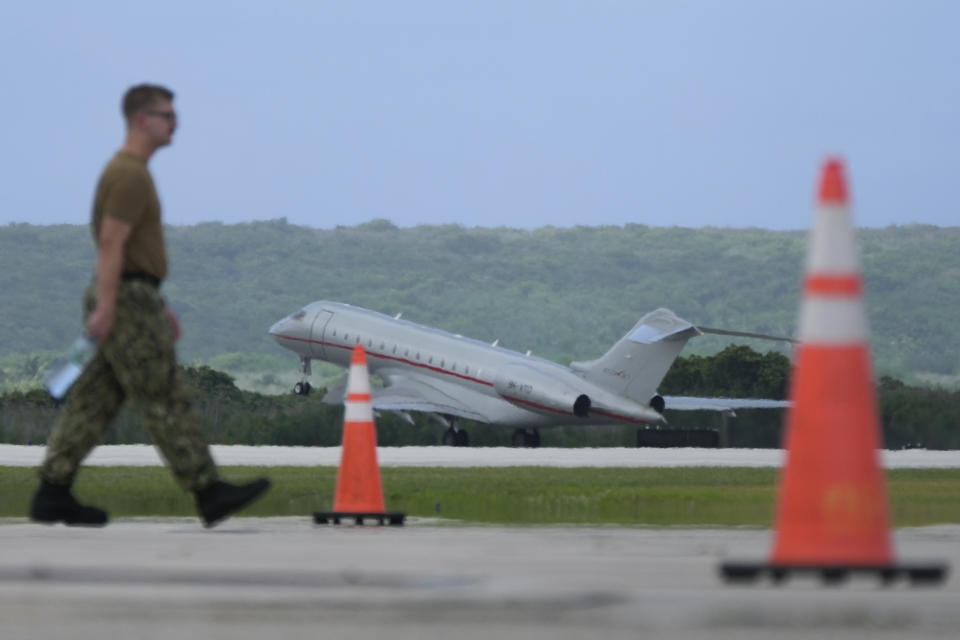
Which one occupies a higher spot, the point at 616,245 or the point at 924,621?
the point at 616,245

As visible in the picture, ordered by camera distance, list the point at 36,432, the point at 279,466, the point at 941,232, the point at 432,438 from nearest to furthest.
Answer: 1. the point at 279,466
2. the point at 36,432
3. the point at 432,438
4. the point at 941,232

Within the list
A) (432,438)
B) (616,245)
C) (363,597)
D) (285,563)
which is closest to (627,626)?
(363,597)

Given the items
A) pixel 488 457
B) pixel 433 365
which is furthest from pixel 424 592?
pixel 433 365

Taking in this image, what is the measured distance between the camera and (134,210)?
29.0ft

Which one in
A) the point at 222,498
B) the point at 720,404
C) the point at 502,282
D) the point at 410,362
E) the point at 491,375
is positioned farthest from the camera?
the point at 502,282

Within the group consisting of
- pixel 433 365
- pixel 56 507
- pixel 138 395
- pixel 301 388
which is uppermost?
pixel 433 365

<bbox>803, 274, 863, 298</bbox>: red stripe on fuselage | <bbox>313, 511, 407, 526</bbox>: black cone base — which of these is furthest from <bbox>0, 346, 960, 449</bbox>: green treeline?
<bbox>803, 274, 863, 298</bbox>: red stripe on fuselage

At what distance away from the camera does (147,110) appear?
9156 millimetres

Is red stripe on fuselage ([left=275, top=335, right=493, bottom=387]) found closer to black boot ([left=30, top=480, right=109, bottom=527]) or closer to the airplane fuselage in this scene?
the airplane fuselage

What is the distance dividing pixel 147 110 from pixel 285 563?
2.30 m

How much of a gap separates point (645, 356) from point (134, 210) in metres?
33.0

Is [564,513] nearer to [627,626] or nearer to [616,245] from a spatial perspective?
[627,626]

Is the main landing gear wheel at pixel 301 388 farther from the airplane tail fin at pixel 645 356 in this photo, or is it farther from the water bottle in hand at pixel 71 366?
the water bottle in hand at pixel 71 366

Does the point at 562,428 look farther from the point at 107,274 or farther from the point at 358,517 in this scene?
the point at 107,274
